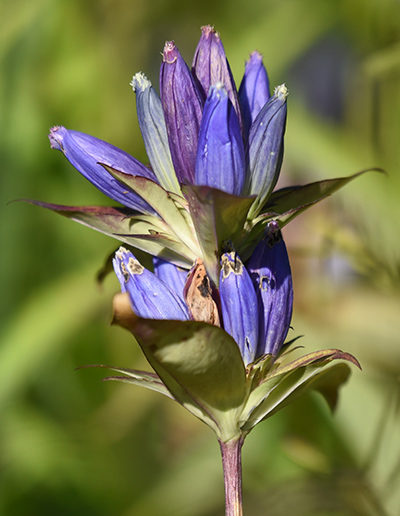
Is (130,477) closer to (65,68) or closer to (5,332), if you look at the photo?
(5,332)

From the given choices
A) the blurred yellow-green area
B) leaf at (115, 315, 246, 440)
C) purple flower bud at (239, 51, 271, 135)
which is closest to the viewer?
leaf at (115, 315, 246, 440)

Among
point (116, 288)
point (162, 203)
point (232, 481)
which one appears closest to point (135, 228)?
point (162, 203)

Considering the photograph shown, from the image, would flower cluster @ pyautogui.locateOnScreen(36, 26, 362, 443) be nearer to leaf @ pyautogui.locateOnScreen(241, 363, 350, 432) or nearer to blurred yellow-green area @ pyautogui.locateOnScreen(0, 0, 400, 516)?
leaf @ pyautogui.locateOnScreen(241, 363, 350, 432)

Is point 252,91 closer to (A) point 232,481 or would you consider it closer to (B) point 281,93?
(B) point 281,93

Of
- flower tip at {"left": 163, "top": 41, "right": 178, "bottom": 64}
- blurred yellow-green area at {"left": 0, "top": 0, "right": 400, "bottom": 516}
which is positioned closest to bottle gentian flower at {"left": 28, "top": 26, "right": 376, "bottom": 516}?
flower tip at {"left": 163, "top": 41, "right": 178, "bottom": 64}

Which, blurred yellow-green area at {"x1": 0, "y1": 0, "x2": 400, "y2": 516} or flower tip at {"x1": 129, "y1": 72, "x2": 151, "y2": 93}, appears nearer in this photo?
flower tip at {"x1": 129, "y1": 72, "x2": 151, "y2": 93}

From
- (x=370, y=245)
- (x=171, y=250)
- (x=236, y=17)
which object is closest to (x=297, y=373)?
(x=171, y=250)
